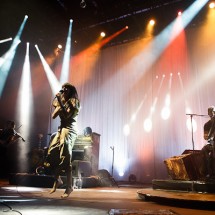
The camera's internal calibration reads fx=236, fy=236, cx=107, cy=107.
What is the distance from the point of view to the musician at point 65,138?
329cm

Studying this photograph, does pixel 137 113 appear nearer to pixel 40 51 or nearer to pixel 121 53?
pixel 121 53

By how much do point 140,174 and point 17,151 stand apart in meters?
5.03

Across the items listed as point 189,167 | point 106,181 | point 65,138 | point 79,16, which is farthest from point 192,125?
point 65,138

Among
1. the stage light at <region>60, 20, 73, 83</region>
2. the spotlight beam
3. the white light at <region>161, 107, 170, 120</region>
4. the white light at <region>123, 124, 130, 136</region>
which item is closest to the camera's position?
the white light at <region>161, 107, 170, 120</region>

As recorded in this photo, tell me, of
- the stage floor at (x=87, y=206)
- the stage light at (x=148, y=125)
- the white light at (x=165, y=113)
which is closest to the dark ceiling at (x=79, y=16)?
the white light at (x=165, y=113)

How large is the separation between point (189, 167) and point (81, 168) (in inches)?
114

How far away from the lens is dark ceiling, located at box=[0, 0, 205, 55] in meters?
8.95

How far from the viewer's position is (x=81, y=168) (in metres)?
6.36

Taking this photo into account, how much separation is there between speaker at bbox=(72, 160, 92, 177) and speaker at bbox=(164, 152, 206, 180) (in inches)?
97.6

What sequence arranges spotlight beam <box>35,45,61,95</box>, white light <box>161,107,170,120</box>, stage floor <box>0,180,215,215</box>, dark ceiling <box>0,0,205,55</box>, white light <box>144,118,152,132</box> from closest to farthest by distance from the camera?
stage floor <box>0,180,215,215</box>
dark ceiling <box>0,0,205,55</box>
white light <box>161,107,170,120</box>
white light <box>144,118,152,132</box>
spotlight beam <box>35,45,61,95</box>

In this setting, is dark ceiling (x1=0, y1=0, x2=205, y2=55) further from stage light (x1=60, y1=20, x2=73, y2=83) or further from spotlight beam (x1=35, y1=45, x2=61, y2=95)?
stage light (x1=60, y1=20, x2=73, y2=83)

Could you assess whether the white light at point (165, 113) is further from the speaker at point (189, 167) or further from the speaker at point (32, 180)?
the speaker at point (32, 180)

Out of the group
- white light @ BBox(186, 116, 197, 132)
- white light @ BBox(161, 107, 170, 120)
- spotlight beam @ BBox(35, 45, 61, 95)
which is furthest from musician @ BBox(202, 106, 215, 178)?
spotlight beam @ BBox(35, 45, 61, 95)

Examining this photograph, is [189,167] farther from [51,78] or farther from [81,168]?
[51,78]
